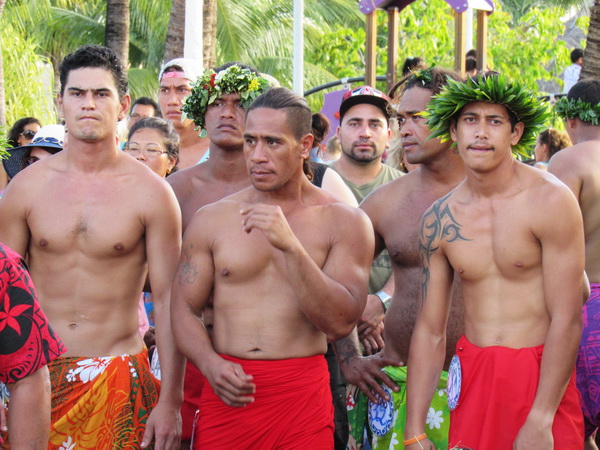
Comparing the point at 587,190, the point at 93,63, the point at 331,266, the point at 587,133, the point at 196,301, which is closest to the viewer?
the point at 331,266

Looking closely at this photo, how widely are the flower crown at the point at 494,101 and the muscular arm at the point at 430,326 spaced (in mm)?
453

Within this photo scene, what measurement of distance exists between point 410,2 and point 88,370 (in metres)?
9.41

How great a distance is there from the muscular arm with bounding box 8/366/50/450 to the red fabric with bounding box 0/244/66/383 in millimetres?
37

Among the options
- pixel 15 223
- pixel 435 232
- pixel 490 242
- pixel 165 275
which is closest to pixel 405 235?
pixel 435 232

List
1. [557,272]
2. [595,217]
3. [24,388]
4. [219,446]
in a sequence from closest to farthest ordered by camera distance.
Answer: [24,388]
[557,272]
[219,446]
[595,217]

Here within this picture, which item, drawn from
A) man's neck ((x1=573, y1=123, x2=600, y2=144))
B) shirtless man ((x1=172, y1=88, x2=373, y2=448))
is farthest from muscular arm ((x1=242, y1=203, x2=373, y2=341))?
man's neck ((x1=573, y1=123, x2=600, y2=144))

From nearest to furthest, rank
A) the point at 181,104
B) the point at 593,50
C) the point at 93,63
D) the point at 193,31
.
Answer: the point at 93,63 → the point at 181,104 → the point at 593,50 → the point at 193,31

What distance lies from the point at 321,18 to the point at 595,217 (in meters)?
27.3

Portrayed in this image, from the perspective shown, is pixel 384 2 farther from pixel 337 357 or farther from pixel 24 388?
pixel 24 388

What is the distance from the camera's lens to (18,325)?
11.2 feet

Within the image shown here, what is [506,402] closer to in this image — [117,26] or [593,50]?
[593,50]

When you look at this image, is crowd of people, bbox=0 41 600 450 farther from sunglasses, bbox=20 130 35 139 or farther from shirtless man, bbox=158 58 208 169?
sunglasses, bbox=20 130 35 139

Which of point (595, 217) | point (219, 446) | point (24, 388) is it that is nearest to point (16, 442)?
point (24, 388)

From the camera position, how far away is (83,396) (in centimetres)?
474
